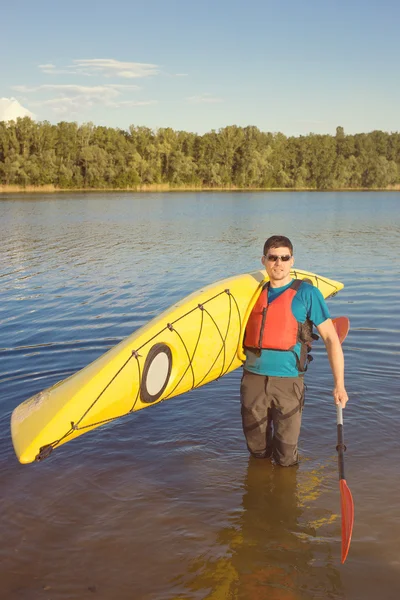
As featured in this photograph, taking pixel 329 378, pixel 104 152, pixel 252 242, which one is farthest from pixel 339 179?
pixel 329 378

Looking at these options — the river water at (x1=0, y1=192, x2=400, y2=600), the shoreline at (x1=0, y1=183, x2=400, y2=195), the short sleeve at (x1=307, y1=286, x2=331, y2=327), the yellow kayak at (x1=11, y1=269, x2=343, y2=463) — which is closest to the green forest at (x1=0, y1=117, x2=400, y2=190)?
the shoreline at (x1=0, y1=183, x2=400, y2=195)

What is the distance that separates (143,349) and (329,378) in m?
3.08

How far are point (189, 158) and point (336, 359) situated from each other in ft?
278

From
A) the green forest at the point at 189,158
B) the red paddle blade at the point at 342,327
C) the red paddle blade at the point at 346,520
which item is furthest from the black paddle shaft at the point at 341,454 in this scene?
the green forest at the point at 189,158

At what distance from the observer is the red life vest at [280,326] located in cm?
412

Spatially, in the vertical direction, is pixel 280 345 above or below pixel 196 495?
above

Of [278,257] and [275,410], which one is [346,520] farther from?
[278,257]

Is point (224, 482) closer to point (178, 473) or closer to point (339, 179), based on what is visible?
point (178, 473)

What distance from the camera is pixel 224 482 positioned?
15.6 feet

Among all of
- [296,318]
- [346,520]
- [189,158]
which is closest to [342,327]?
[296,318]

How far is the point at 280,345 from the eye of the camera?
4.15 m

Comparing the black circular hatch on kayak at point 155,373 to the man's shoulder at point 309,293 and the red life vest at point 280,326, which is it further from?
the man's shoulder at point 309,293

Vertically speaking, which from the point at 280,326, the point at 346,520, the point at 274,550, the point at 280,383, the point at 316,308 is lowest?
the point at 274,550

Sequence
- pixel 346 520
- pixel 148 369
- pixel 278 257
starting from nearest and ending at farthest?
pixel 346 520 < pixel 278 257 < pixel 148 369
